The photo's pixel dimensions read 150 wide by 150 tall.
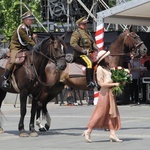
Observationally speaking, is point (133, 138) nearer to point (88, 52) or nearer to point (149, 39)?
point (88, 52)

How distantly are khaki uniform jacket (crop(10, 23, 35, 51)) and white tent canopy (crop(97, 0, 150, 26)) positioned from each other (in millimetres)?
8946

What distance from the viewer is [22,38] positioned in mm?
15031

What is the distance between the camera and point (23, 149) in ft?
40.8

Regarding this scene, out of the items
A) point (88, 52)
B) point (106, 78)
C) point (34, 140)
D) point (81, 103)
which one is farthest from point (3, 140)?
point (81, 103)

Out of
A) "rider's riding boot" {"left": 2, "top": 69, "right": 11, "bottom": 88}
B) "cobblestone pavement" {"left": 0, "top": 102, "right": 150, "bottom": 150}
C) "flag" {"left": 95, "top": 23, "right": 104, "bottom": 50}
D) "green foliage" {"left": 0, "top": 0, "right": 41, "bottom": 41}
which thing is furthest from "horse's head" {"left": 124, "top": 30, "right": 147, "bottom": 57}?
"green foliage" {"left": 0, "top": 0, "right": 41, "bottom": 41}

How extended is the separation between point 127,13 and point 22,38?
1073 centimetres

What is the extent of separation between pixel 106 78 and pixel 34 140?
2.05 metres

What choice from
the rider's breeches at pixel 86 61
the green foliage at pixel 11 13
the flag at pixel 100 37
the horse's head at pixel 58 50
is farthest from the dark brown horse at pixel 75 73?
the green foliage at pixel 11 13

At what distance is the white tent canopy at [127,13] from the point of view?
23.9 metres

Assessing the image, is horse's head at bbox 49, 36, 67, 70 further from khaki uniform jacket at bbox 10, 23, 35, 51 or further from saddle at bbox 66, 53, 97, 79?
saddle at bbox 66, 53, 97, 79

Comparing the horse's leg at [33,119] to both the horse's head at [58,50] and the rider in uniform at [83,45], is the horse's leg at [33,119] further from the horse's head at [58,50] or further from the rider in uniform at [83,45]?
the rider in uniform at [83,45]

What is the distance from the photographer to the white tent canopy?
23.9 m

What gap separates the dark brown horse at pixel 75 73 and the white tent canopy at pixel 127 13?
4379mm

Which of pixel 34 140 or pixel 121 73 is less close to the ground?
pixel 121 73
